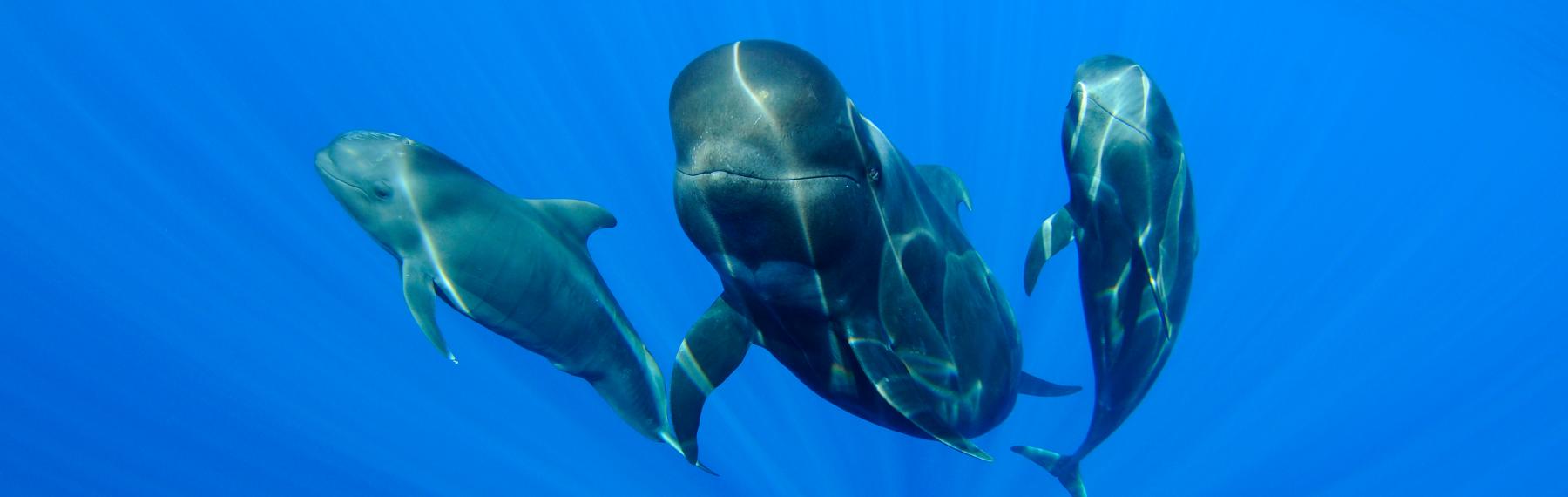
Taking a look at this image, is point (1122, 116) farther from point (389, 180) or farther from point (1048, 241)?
point (389, 180)

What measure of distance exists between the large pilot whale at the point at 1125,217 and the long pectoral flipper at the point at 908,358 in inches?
50.4

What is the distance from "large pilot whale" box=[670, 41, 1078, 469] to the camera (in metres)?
2.03

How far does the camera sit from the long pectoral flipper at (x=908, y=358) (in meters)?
2.94

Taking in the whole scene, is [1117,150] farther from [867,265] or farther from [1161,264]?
[867,265]

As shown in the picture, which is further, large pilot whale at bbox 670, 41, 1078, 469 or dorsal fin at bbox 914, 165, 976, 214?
dorsal fin at bbox 914, 165, 976, 214

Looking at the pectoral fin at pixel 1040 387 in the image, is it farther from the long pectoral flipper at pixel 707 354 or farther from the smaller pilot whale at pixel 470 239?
the smaller pilot whale at pixel 470 239

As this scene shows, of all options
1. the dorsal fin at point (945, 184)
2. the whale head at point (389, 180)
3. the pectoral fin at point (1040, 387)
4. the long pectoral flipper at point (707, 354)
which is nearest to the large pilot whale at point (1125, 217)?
the pectoral fin at point (1040, 387)

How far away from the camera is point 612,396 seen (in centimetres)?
499

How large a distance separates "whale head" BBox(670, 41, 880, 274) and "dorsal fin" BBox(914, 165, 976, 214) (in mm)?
1827

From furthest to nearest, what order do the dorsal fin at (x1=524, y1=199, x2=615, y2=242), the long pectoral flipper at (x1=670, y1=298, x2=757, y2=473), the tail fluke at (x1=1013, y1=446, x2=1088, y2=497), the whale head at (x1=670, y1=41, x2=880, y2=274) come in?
the tail fluke at (x1=1013, y1=446, x2=1088, y2=497) < the dorsal fin at (x1=524, y1=199, x2=615, y2=242) < the long pectoral flipper at (x1=670, y1=298, x2=757, y2=473) < the whale head at (x1=670, y1=41, x2=880, y2=274)

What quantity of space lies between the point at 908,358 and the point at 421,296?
2.78 metres

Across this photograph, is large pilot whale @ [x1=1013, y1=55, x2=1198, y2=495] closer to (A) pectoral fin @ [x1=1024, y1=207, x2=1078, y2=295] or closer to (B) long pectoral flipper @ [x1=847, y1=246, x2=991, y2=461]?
(A) pectoral fin @ [x1=1024, y1=207, x2=1078, y2=295]

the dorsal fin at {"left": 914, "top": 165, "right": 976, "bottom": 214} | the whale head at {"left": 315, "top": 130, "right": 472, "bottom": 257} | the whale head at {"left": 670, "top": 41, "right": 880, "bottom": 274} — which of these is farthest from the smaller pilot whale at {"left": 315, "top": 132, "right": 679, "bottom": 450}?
the whale head at {"left": 670, "top": 41, "right": 880, "bottom": 274}

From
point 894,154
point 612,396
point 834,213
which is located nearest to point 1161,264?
point 894,154
